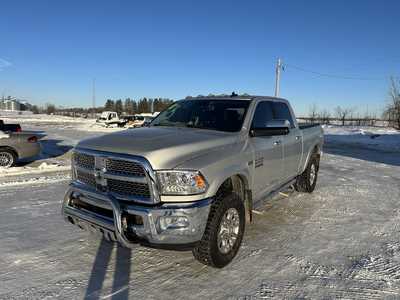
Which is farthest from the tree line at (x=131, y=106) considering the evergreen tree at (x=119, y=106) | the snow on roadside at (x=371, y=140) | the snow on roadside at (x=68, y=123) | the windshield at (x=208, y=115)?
the windshield at (x=208, y=115)

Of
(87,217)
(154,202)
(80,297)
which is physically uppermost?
(154,202)

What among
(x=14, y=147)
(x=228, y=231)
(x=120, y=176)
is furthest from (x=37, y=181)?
(x=228, y=231)

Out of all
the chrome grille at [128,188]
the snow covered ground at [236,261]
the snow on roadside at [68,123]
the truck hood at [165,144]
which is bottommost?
the snow covered ground at [236,261]

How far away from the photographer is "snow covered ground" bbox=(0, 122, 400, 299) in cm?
344

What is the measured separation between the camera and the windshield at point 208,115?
4.72 metres

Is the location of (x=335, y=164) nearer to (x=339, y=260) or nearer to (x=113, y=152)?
(x=339, y=260)

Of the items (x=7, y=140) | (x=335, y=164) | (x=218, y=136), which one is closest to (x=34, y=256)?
(x=218, y=136)

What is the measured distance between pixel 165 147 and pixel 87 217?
1133 millimetres

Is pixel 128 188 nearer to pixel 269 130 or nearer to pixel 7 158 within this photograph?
pixel 269 130

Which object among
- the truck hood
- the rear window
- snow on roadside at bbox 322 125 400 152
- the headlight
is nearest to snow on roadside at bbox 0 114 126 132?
snow on roadside at bbox 322 125 400 152

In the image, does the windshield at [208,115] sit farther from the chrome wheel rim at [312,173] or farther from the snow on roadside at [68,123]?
the snow on roadside at [68,123]

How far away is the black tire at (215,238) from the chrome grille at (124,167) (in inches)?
33.8

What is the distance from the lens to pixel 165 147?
3574 millimetres

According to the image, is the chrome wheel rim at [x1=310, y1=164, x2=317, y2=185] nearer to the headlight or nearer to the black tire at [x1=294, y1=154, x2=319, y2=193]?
the black tire at [x1=294, y1=154, x2=319, y2=193]
